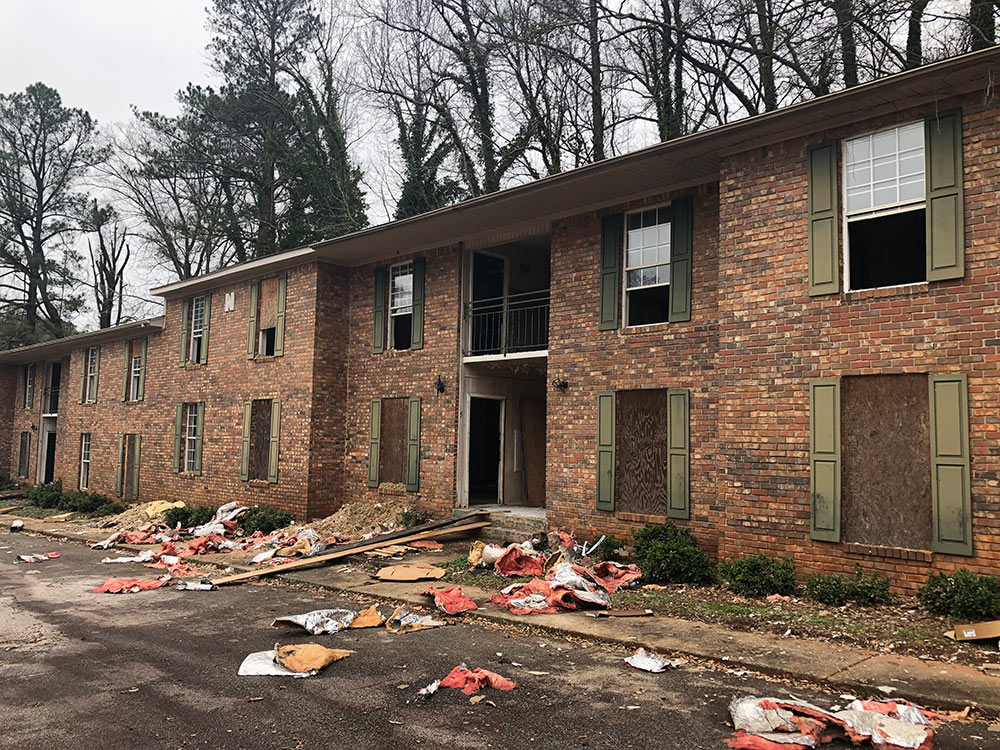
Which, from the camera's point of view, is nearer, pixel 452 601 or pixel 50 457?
pixel 452 601

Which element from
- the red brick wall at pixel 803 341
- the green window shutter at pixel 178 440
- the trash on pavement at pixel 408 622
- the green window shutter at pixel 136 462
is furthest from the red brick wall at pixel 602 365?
the green window shutter at pixel 136 462

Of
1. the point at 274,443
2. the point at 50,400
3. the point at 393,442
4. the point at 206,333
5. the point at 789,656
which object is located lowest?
the point at 789,656

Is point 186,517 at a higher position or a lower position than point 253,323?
lower

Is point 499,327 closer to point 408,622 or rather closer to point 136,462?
point 408,622

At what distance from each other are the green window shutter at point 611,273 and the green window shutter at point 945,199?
15.0 ft

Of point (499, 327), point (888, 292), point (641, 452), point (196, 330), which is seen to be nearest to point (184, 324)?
point (196, 330)

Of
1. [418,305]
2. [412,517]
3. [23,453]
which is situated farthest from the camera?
[23,453]

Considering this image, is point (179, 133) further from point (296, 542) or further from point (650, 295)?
point (650, 295)

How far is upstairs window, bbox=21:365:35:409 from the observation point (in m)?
28.9

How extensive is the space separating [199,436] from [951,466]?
16581mm

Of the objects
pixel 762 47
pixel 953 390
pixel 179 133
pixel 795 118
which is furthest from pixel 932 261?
pixel 179 133

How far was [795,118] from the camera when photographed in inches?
344

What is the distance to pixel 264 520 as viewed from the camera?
50.3 ft

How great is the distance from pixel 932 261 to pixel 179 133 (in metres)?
29.3
